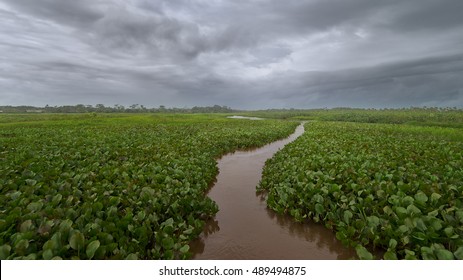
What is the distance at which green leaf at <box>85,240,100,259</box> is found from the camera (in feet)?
10.2

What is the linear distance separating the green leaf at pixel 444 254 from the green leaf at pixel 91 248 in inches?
172

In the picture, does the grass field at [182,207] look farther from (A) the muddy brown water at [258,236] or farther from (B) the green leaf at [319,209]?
A: (A) the muddy brown water at [258,236]

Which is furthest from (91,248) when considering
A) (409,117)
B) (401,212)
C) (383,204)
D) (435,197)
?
(409,117)

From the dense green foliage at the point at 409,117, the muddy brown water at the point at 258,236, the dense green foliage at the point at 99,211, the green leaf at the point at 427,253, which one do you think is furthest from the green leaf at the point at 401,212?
the dense green foliage at the point at 409,117

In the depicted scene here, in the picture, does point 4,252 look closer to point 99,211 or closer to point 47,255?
point 47,255

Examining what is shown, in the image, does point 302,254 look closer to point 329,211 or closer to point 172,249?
point 329,211

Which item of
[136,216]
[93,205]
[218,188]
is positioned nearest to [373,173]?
[218,188]

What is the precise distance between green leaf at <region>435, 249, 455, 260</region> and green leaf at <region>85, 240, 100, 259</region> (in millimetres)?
4371

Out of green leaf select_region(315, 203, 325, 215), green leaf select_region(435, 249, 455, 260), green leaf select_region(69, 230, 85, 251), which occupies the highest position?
green leaf select_region(69, 230, 85, 251)

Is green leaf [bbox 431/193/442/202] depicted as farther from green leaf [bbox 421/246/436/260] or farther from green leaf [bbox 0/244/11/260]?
green leaf [bbox 0/244/11/260]

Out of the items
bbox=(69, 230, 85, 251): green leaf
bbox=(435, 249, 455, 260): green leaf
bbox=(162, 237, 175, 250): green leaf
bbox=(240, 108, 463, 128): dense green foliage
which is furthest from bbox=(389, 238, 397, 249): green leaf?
bbox=(240, 108, 463, 128): dense green foliage

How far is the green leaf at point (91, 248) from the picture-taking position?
10.2ft

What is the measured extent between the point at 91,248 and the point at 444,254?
448cm

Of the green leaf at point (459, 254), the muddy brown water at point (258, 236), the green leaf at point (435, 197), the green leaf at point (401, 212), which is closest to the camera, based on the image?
the green leaf at point (459, 254)
